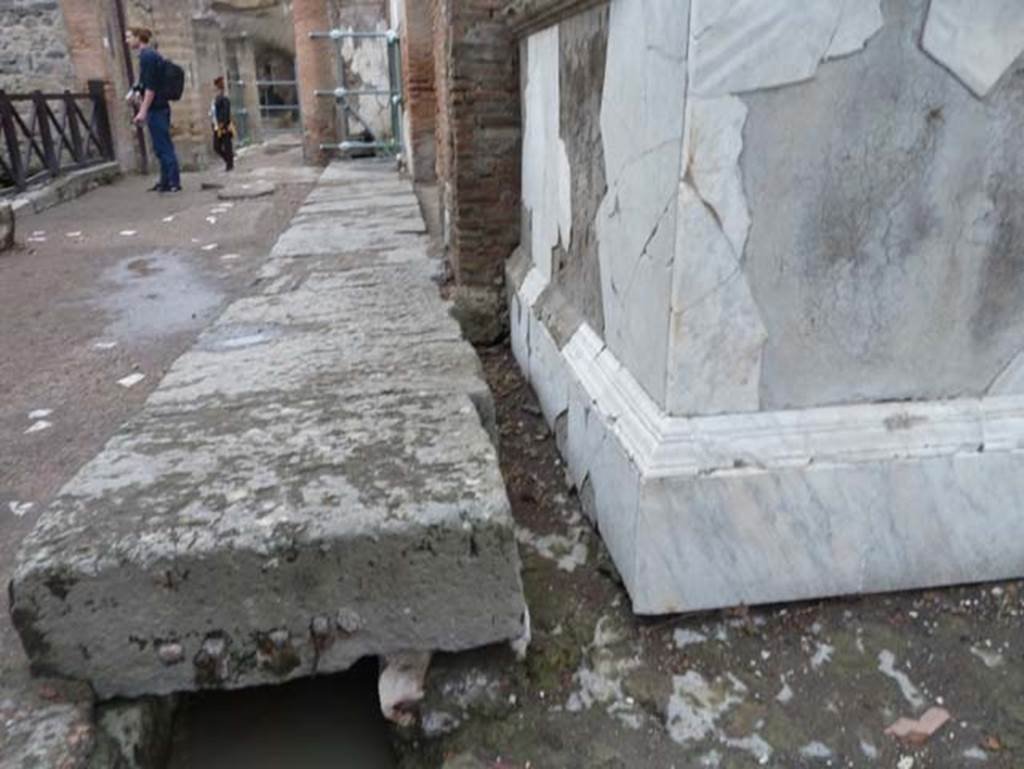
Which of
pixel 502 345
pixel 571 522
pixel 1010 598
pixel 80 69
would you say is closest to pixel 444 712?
pixel 571 522

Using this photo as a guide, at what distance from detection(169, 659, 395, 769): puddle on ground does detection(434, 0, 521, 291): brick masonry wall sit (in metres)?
1.79

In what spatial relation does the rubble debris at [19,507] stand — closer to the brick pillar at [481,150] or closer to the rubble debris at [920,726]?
the brick pillar at [481,150]

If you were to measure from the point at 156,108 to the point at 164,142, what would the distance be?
0.38m

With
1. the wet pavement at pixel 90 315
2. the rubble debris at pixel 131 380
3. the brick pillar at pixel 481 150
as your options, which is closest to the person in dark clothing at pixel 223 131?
the wet pavement at pixel 90 315

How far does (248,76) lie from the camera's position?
21.2m

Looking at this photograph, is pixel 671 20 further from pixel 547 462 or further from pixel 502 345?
pixel 502 345

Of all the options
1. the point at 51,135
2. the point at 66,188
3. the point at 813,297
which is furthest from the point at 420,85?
the point at 51,135

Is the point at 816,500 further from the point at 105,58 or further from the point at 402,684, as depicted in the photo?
the point at 105,58

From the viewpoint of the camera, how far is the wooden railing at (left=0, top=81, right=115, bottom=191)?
839 cm

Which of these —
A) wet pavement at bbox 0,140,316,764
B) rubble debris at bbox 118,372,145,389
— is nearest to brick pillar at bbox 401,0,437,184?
wet pavement at bbox 0,140,316,764

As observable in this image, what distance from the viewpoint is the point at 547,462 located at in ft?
7.20

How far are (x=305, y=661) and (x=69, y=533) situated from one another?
45 centimetres

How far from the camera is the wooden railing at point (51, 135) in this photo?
27.5 ft

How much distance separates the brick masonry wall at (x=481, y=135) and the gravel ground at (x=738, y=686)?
168cm
